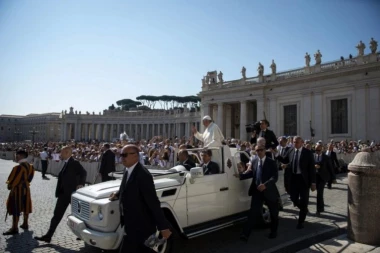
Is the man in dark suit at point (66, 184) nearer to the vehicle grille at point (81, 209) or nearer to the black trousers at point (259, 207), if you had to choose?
the vehicle grille at point (81, 209)

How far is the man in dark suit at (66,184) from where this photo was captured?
6495 mm

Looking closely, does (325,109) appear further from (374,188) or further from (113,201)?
(113,201)

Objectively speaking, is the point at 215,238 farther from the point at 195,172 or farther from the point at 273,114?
the point at 273,114

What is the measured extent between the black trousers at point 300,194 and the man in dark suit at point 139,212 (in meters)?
4.91

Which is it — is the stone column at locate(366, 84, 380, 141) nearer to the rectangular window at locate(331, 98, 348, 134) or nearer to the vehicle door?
the rectangular window at locate(331, 98, 348, 134)

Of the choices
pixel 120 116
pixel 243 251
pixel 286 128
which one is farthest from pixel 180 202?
pixel 120 116

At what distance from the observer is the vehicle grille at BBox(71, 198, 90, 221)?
198 inches

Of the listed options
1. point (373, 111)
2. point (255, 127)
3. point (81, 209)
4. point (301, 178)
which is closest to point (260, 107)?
point (373, 111)

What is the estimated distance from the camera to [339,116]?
29.8 m

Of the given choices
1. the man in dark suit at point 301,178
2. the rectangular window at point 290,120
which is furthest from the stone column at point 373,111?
the man in dark suit at point 301,178

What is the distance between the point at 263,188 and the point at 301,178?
1.99 metres

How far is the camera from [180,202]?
17.5ft

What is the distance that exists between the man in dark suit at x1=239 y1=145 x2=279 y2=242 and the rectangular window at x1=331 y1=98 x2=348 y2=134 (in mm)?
26873

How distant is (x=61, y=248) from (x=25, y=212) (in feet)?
6.64
